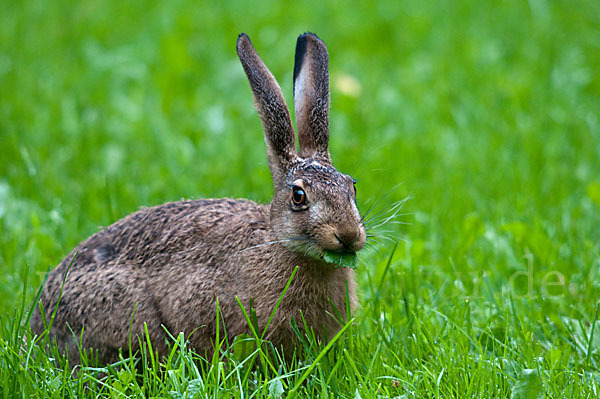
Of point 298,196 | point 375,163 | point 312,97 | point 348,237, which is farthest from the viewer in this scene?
point 375,163

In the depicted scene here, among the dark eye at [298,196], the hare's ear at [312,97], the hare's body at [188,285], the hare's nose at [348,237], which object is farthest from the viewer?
the hare's ear at [312,97]

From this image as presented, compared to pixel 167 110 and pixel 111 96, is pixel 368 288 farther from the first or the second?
pixel 111 96

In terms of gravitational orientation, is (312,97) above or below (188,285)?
above

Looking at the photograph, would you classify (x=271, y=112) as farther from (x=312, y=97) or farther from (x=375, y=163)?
(x=375, y=163)

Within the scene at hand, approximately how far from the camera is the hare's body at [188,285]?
13.4 feet

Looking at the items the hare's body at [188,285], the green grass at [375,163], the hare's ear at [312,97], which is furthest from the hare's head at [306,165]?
the green grass at [375,163]

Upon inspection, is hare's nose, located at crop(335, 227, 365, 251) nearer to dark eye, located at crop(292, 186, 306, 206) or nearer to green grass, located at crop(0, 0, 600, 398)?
dark eye, located at crop(292, 186, 306, 206)

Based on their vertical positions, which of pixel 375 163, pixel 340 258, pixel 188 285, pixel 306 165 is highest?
pixel 306 165

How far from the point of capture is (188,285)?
4.17 m

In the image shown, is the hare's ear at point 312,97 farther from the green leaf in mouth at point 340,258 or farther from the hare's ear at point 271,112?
the green leaf in mouth at point 340,258

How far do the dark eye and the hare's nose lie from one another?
0.90ft

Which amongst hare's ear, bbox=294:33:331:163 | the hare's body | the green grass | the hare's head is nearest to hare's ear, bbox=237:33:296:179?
the hare's head

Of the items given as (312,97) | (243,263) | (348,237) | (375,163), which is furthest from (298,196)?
(375,163)

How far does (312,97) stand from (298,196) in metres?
0.65
